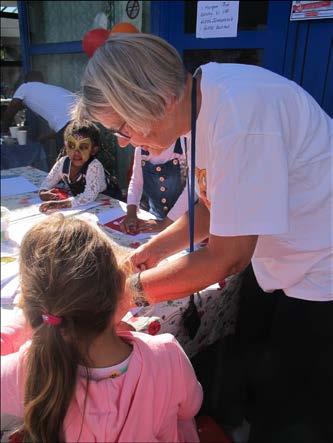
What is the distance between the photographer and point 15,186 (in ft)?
1.99

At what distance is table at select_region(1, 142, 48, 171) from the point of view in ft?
2.30

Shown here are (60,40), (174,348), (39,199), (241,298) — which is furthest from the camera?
(60,40)

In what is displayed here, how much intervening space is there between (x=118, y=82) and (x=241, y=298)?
0.85 meters


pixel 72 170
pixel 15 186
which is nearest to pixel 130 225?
pixel 72 170

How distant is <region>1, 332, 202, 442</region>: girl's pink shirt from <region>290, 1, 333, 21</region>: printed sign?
172cm

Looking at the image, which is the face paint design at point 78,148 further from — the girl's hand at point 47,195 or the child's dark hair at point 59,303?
the child's dark hair at point 59,303

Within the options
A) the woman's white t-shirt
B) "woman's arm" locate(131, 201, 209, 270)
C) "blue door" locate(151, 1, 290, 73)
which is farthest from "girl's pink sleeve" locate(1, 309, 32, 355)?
"blue door" locate(151, 1, 290, 73)

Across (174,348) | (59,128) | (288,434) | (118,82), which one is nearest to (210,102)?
(118,82)

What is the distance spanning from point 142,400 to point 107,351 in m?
0.12

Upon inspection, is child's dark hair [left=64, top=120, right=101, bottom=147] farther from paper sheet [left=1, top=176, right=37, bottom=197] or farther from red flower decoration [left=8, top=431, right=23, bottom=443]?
red flower decoration [left=8, top=431, right=23, bottom=443]

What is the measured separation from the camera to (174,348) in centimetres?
87

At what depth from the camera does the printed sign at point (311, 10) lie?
182cm

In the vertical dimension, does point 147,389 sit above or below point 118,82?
below

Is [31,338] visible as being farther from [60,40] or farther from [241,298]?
[60,40]
